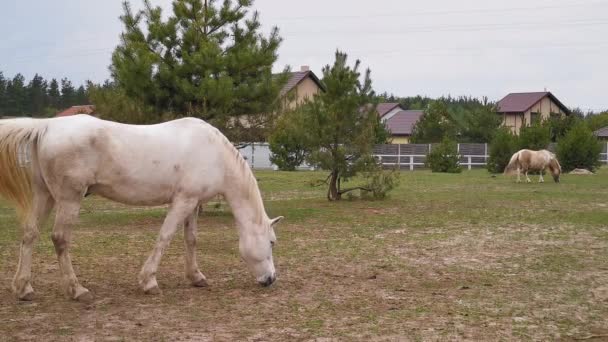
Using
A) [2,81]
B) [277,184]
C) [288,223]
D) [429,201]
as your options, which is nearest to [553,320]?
[288,223]

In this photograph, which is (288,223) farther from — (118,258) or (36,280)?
(36,280)

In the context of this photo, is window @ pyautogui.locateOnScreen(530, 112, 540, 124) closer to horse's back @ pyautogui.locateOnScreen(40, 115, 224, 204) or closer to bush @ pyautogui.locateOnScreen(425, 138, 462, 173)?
bush @ pyautogui.locateOnScreen(425, 138, 462, 173)

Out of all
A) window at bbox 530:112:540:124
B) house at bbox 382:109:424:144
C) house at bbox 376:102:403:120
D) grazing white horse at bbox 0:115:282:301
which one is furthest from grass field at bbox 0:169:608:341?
house at bbox 376:102:403:120

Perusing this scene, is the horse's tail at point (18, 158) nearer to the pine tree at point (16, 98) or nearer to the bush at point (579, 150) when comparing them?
the bush at point (579, 150)

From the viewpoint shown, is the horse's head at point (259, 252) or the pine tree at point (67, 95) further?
the pine tree at point (67, 95)

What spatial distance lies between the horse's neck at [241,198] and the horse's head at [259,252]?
0.35ft

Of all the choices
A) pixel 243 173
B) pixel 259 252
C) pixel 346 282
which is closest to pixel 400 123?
pixel 346 282

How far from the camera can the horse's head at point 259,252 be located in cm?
666

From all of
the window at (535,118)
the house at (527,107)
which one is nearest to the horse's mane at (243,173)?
the window at (535,118)

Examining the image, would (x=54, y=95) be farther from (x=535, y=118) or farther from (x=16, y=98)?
(x=535, y=118)

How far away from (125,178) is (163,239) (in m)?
0.70

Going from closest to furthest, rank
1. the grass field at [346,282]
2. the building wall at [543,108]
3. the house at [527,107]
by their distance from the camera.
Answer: the grass field at [346,282], the house at [527,107], the building wall at [543,108]

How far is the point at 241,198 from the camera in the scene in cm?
677

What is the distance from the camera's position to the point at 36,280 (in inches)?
273
